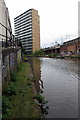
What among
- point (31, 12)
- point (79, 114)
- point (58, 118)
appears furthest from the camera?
point (31, 12)

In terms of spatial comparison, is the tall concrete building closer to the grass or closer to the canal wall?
the canal wall

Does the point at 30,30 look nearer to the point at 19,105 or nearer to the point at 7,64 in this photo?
the point at 7,64

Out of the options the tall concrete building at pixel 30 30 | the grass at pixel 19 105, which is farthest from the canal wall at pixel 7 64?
the tall concrete building at pixel 30 30

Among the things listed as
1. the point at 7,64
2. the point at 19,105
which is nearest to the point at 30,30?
the point at 7,64

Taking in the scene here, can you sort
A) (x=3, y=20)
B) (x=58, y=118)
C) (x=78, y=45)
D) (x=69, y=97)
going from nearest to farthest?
(x=58, y=118)
(x=69, y=97)
(x=3, y=20)
(x=78, y=45)

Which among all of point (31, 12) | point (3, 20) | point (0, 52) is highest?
point (31, 12)

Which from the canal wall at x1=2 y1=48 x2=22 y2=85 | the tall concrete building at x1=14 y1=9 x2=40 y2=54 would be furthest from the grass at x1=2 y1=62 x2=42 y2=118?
the tall concrete building at x1=14 y1=9 x2=40 y2=54

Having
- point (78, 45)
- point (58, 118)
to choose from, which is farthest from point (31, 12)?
point (58, 118)

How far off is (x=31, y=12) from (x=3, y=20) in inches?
4022

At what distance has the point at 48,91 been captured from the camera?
7621mm

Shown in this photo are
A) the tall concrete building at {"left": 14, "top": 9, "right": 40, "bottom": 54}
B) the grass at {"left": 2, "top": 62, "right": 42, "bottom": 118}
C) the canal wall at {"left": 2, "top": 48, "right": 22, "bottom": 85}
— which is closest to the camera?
the grass at {"left": 2, "top": 62, "right": 42, "bottom": 118}

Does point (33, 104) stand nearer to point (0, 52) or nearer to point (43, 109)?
point (43, 109)

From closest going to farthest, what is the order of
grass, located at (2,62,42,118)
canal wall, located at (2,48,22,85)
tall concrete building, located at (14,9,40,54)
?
grass, located at (2,62,42,118) < canal wall, located at (2,48,22,85) < tall concrete building, located at (14,9,40,54)

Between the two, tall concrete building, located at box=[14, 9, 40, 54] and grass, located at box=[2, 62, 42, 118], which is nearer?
grass, located at box=[2, 62, 42, 118]
